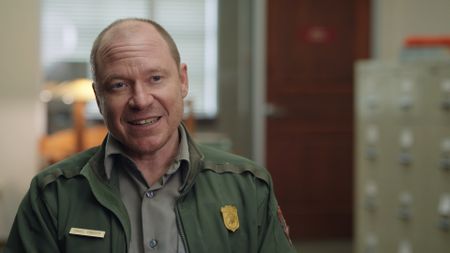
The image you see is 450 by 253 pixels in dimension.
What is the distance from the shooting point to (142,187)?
5.41 ft

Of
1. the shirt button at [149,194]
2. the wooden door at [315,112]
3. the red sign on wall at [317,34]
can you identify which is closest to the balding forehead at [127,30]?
the shirt button at [149,194]

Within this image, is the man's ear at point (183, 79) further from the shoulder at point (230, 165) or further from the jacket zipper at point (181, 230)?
the jacket zipper at point (181, 230)

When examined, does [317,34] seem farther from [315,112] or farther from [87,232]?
[87,232]

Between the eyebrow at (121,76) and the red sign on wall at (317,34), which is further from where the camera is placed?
the red sign on wall at (317,34)

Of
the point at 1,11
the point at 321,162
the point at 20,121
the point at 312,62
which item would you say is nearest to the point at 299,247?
the point at 321,162

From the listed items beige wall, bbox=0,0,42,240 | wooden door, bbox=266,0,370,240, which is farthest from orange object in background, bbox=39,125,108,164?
wooden door, bbox=266,0,370,240

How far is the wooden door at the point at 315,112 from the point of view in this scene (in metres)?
6.00

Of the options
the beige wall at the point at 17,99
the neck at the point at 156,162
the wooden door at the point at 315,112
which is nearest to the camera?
the neck at the point at 156,162

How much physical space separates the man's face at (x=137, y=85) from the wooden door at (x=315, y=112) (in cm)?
435

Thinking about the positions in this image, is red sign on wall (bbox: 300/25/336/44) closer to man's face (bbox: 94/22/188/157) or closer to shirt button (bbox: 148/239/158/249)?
man's face (bbox: 94/22/188/157)

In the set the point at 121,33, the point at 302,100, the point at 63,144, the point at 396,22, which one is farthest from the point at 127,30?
the point at 396,22

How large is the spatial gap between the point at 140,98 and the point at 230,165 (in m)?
0.29

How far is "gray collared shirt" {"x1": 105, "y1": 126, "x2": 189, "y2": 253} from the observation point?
62.6 inches

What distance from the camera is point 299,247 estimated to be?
18.8ft
